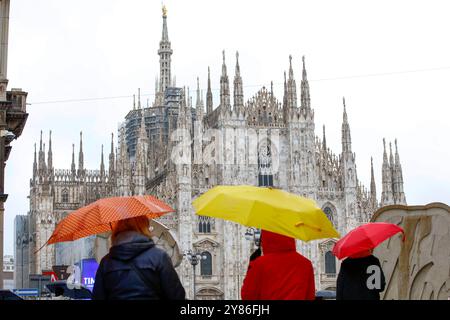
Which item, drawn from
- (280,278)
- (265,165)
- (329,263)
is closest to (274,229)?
(280,278)

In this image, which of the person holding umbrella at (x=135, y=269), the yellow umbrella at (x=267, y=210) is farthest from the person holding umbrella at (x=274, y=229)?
the person holding umbrella at (x=135, y=269)

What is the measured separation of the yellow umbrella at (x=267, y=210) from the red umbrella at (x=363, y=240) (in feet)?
2.39

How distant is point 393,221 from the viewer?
1470 cm

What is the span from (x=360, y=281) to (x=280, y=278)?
1.83 meters

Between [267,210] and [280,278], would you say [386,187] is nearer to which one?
[267,210]

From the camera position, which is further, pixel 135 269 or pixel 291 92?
pixel 291 92

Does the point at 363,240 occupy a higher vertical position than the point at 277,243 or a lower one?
higher

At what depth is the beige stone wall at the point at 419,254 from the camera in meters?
14.2

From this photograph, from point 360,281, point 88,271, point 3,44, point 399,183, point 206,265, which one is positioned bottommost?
point 360,281

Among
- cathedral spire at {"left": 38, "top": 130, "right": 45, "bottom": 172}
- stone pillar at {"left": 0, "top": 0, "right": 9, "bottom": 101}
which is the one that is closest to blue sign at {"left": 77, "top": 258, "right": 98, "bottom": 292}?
stone pillar at {"left": 0, "top": 0, "right": 9, "bottom": 101}

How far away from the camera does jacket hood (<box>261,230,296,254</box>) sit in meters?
8.45

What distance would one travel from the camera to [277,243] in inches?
334
